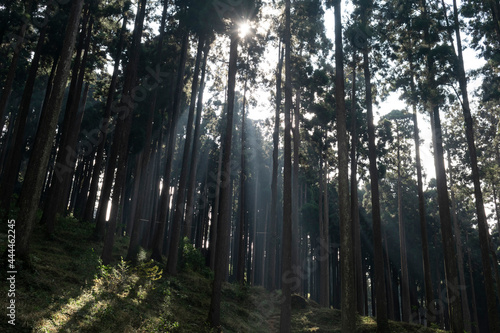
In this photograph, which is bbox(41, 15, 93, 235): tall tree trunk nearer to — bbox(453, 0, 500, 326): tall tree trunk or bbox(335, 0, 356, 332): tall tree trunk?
bbox(335, 0, 356, 332): tall tree trunk

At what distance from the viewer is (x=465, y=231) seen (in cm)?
3484

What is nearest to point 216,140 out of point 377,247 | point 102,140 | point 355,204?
point 102,140

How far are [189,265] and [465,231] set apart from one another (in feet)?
102

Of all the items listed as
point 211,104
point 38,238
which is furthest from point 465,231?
point 38,238

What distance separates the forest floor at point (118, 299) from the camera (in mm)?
6781

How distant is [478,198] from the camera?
1412cm

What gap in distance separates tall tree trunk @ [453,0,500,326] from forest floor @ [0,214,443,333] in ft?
8.66

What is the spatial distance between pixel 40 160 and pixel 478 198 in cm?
1654

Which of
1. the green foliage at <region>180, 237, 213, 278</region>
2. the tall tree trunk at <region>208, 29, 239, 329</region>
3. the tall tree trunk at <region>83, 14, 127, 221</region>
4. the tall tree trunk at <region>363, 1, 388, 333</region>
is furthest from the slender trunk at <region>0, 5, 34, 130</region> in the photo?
the tall tree trunk at <region>363, 1, 388, 333</region>

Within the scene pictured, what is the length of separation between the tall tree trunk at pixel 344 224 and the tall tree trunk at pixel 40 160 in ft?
27.1

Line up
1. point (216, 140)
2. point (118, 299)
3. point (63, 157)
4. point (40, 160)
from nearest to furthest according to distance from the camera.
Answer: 1. point (40, 160)
2. point (118, 299)
3. point (63, 157)
4. point (216, 140)

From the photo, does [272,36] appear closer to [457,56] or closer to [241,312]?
[457,56]

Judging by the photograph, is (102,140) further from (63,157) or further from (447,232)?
(447,232)

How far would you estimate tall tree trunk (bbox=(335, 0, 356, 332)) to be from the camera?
29.5 feet
